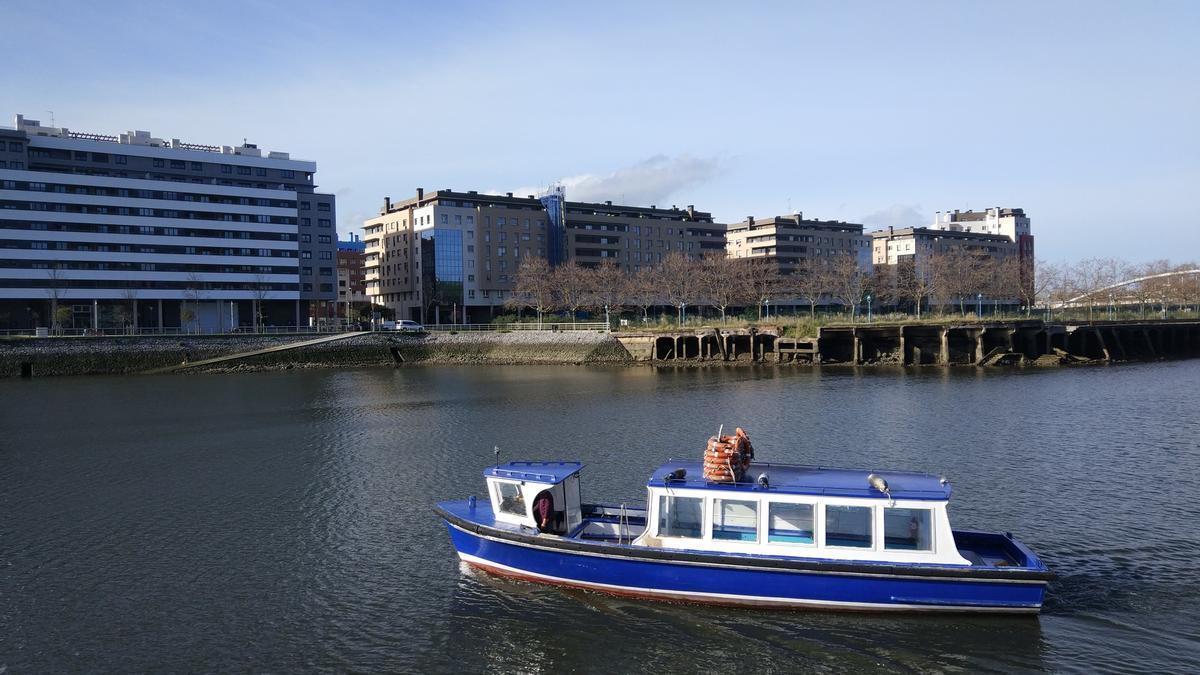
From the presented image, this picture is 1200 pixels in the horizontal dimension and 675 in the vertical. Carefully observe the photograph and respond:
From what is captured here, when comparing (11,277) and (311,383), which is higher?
(11,277)

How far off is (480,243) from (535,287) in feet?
83.7

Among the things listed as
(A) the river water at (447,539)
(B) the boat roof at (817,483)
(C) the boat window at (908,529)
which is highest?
(B) the boat roof at (817,483)

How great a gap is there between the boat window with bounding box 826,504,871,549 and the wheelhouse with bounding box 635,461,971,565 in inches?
0.9

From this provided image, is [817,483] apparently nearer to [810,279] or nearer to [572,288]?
[572,288]

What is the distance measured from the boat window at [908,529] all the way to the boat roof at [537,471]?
761 centimetres

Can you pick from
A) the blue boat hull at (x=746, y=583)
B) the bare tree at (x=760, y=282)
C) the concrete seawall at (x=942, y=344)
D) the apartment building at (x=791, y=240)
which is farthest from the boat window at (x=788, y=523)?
the apartment building at (x=791, y=240)

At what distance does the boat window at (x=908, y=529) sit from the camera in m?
18.0

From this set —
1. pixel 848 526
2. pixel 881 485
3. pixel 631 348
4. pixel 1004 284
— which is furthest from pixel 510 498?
pixel 1004 284

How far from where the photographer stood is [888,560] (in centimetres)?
1784

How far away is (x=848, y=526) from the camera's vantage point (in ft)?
60.1

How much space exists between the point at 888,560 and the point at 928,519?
1.27 meters

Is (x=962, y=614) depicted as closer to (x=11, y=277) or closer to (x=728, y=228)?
(x=11, y=277)

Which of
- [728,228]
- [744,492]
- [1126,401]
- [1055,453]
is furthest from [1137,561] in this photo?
[728,228]

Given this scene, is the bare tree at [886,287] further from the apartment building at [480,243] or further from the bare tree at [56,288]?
the bare tree at [56,288]
